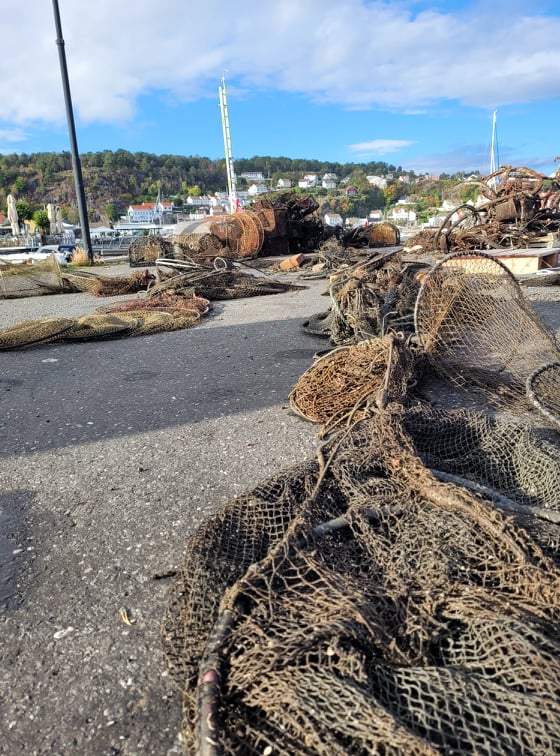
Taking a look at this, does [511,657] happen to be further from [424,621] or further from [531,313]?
[531,313]

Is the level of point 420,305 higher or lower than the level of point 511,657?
higher

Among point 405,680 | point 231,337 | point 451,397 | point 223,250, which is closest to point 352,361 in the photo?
point 451,397

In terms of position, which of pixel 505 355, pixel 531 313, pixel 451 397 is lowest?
pixel 451 397

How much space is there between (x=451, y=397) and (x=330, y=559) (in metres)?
2.60

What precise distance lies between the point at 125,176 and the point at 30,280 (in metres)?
169

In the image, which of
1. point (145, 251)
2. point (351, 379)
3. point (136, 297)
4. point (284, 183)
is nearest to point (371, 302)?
point (351, 379)

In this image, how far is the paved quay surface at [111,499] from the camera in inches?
65.1

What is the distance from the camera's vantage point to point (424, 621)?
160 centimetres

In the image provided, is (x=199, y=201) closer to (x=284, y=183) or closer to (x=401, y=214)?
(x=284, y=183)

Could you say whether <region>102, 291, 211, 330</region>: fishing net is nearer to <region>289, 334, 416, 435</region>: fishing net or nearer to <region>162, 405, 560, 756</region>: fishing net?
<region>289, 334, 416, 435</region>: fishing net

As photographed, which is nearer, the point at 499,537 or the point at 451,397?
the point at 499,537

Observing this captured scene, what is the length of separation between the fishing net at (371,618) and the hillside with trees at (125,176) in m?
144

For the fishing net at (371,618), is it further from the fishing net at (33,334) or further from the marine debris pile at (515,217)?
the marine debris pile at (515,217)

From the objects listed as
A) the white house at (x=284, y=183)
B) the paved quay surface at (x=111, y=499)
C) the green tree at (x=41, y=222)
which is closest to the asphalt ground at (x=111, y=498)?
the paved quay surface at (x=111, y=499)
